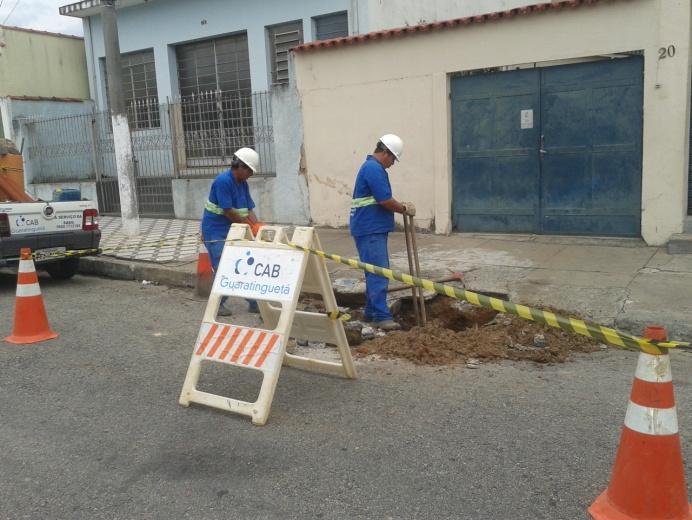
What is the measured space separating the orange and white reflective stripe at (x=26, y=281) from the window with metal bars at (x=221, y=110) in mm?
6479

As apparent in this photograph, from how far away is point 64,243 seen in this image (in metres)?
8.08

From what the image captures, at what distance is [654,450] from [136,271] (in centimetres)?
743

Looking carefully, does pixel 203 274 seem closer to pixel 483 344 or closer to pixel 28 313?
pixel 28 313

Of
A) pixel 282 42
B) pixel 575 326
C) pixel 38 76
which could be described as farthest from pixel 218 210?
pixel 38 76

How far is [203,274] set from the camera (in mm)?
7445

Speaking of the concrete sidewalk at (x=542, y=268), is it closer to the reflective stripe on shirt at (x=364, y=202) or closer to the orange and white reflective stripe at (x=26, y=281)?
the reflective stripe on shirt at (x=364, y=202)

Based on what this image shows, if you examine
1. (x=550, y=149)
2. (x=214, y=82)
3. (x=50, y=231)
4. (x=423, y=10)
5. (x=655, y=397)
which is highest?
(x=423, y=10)

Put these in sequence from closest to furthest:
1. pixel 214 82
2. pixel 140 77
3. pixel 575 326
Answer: pixel 575 326 < pixel 214 82 < pixel 140 77

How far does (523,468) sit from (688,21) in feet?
21.6

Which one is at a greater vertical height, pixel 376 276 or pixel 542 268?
pixel 376 276

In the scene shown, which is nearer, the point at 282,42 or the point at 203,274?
the point at 203,274

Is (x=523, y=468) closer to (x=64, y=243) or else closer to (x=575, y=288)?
(x=575, y=288)

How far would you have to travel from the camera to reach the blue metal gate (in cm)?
823

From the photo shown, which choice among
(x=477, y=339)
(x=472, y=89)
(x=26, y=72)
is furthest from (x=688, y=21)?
(x=26, y=72)
